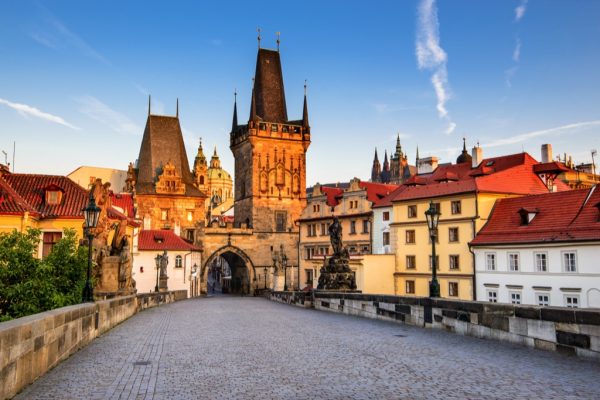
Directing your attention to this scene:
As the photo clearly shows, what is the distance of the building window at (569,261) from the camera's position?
3309 centimetres

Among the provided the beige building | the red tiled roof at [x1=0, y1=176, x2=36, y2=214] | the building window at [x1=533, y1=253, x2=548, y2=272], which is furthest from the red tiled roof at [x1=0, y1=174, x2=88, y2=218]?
the building window at [x1=533, y1=253, x2=548, y2=272]

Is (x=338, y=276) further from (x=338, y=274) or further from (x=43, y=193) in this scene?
(x=43, y=193)

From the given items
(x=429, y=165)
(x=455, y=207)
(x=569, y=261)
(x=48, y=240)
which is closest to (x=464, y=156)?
(x=429, y=165)

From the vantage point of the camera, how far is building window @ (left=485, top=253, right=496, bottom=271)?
39.5 m

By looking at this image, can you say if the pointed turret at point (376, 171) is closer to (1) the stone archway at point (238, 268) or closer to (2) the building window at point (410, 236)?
(1) the stone archway at point (238, 268)

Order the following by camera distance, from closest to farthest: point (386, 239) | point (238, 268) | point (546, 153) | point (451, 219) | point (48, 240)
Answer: point (48, 240) < point (451, 219) < point (546, 153) < point (386, 239) < point (238, 268)

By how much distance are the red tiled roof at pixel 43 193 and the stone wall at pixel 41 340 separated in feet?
84.0

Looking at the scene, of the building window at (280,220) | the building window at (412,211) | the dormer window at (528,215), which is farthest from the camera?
the building window at (280,220)

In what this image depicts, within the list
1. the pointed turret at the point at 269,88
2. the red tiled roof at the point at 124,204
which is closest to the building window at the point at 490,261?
the red tiled roof at the point at 124,204

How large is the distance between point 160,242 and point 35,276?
120 feet

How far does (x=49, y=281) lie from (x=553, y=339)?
19.2m

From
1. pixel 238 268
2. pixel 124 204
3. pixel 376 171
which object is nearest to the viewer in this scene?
pixel 124 204

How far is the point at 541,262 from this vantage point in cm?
3516

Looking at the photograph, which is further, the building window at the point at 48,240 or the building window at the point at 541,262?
the building window at the point at 48,240
